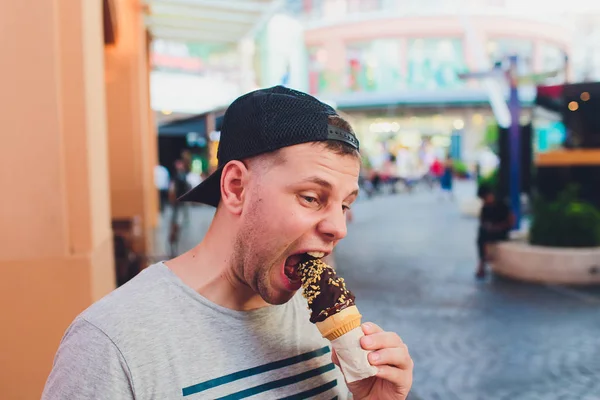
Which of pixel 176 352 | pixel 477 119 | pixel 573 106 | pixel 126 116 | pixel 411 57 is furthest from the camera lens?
pixel 477 119

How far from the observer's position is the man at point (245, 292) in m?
1.28

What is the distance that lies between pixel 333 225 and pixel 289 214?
122mm

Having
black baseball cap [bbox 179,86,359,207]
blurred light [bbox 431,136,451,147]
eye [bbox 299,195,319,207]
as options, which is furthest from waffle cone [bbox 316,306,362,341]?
blurred light [bbox 431,136,451,147]

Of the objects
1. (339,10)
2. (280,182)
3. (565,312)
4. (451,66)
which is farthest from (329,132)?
(339,10)

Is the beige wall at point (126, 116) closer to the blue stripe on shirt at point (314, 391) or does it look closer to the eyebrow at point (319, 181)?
the blue stripe on shirt at point (314, 391)

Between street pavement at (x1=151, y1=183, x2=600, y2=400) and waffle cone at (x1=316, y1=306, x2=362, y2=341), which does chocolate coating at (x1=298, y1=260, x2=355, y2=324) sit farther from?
street pavement at (x1=151, y1=183, x2=600, y2=400)

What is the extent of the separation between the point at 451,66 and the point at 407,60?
10.1ft

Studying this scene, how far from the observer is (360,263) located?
34.3 feet

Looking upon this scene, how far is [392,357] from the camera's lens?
1.40 meters

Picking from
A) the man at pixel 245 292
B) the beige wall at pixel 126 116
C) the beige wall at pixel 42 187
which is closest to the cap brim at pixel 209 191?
the man at pixel 245 292

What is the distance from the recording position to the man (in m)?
1.28

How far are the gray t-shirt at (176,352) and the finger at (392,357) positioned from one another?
27cm

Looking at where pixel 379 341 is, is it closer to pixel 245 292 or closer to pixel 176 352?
pixel 245 292

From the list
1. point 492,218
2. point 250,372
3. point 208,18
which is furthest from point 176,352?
point 208,18
